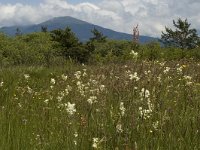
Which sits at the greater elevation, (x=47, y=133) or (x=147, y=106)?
(x=147, y=106)

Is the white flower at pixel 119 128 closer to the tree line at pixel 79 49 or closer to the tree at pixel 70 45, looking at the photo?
the tree line at pixel 79 49

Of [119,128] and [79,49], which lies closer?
[119,128]

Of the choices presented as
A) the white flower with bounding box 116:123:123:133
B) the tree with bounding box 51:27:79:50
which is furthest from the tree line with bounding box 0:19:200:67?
the white flower with bounding box 116:123:123:133

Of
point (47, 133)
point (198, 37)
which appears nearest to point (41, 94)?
point (47, 133)

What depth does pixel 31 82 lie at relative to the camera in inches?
393

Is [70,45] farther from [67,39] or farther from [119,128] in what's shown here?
[119,128]

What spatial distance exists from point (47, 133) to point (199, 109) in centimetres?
148

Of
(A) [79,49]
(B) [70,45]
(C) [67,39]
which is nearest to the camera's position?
(A) [79,49]

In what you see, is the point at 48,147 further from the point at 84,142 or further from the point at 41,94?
the point at 41,94

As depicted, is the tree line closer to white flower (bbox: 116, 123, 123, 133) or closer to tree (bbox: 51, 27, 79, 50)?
tree (bbox: 51, 27, 79, 50)

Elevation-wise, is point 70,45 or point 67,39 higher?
point 67,39

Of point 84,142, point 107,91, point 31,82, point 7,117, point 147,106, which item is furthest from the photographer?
point 31,82

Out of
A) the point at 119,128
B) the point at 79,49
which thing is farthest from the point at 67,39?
the point at 119,128

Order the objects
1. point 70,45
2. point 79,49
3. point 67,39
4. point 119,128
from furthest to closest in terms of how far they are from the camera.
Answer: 1. point 67,39
2. point 70,45
3. point 79,49
4. point 119,128
